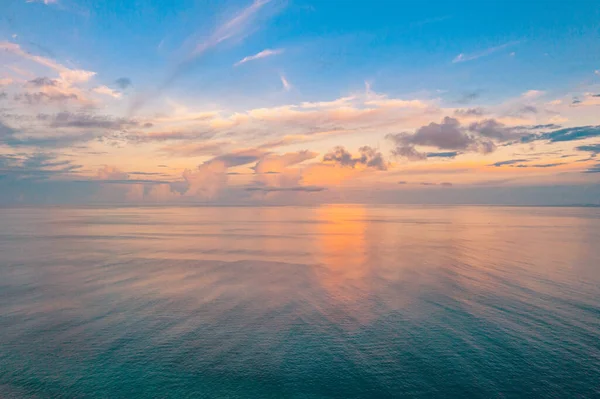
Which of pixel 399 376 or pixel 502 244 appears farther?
pixel 502 244

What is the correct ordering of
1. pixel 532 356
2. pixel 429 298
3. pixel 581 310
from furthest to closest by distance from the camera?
1. pixel 429 298
2. pixel 581 310
3. pixel 532 356

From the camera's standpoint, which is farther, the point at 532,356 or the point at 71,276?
the point at 71,276

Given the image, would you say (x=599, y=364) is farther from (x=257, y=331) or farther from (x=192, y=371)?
(x=192, y=371)

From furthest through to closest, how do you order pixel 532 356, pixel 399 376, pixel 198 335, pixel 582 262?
pixel 582 262 < pixel 198 335 < pixel 532 356 < pixel 399 376

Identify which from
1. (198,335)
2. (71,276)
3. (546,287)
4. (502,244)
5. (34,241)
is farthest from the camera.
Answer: (34,241)

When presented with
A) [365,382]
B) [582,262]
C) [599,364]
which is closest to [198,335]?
[365,382]

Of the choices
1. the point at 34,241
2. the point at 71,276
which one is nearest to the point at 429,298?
the point at 71,276

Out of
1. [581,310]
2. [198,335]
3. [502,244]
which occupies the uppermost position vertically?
[198,335]

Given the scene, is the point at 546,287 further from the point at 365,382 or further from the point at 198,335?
the point at 198,335

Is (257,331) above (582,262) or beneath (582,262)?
above
